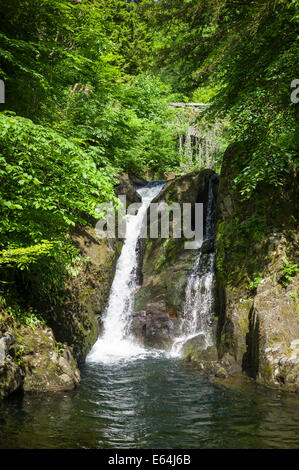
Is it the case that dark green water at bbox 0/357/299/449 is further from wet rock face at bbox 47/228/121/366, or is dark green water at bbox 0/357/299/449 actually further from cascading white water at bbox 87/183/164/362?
cascading white water at bbox 87/183/164/362

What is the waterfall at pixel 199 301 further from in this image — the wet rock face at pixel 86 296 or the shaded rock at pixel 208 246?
the wet rock face at pixel 86 296

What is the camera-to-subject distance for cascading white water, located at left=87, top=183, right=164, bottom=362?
9758 mm

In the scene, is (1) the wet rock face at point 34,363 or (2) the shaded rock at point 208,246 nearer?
(1) the wet rock face at point 34,363

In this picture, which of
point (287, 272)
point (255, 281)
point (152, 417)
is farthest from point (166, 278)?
point (152, 417)

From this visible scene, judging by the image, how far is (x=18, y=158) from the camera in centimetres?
529

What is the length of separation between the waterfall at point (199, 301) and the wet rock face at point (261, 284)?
0.88 meters

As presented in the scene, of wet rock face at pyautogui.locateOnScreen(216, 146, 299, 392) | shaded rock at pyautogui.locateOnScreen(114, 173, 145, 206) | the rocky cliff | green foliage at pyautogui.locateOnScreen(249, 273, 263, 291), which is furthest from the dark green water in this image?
shaded rock at pyautogui.locateOnScreen(114, 173, 145, 206)

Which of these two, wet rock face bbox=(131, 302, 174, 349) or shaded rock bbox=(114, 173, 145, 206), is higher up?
shaded rock bbox=(114, 173, 145, 206)

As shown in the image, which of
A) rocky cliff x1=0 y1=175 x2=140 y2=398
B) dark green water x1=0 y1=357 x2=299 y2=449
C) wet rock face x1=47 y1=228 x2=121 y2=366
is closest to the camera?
dark green water x1=0 y1=357 x2=299 y2=449

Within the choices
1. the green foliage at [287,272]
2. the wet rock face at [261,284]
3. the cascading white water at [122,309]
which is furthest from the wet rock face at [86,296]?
the green foliage at [287,272]

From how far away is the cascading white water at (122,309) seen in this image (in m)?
9.76

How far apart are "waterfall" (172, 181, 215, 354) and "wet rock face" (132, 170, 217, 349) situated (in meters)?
0.22

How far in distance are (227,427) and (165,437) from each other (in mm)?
904
